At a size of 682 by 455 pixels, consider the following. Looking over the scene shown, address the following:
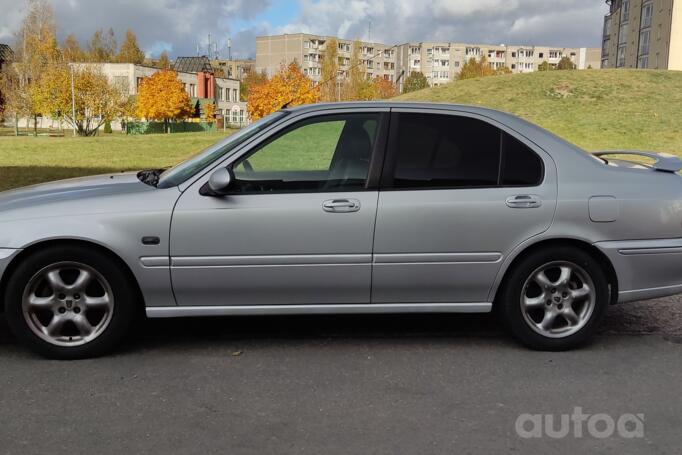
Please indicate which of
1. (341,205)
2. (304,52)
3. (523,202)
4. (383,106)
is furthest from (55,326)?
(304,52)

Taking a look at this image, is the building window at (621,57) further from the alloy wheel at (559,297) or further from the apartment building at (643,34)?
the alloy wheel at (559,297)

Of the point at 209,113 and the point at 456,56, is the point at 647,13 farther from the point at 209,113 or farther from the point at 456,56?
the point at 456,56

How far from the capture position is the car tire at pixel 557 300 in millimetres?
4469

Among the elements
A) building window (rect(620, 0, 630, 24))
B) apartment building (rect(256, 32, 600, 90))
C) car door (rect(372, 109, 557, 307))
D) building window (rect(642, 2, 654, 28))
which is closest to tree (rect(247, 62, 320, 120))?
building window (rect(642, 2, 654, 28))

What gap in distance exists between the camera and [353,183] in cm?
440

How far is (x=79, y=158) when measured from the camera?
75.9 feet

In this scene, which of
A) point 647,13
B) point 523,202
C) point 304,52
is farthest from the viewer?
point 304,52

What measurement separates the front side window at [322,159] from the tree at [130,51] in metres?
112

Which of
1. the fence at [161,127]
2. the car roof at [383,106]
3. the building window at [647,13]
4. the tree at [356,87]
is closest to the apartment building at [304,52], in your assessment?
the fence at [161,127]

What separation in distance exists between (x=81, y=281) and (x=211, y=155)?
1.16 meters

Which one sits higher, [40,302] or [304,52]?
[304,52]

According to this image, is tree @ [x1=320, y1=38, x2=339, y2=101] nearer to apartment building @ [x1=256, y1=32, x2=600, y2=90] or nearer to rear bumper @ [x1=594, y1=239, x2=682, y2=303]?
apartment building @ [x1=256, y1=32, x2=600, y2=90]

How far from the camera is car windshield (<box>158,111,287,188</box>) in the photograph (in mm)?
4445

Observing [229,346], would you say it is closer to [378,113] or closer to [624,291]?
[378,113]
